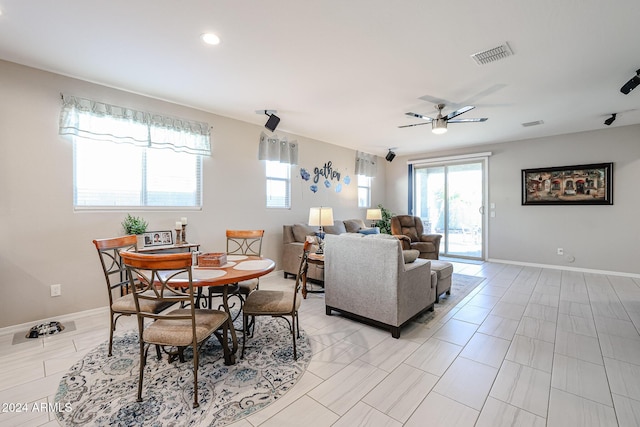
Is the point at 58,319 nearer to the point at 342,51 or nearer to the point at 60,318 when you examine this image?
the point at 60,318

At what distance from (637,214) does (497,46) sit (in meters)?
4.74

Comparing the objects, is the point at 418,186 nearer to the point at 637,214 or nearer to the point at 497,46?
the point at 637,214

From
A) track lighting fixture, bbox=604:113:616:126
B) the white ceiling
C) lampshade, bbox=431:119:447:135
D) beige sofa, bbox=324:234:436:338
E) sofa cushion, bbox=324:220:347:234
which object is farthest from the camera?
sofa cushion, bbox=324:220:347:234

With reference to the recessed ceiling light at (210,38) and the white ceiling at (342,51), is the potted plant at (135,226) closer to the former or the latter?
the white ceiling at (342,51)

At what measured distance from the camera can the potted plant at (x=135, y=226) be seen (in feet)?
10.8

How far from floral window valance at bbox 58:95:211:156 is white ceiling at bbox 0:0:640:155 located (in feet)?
0.94

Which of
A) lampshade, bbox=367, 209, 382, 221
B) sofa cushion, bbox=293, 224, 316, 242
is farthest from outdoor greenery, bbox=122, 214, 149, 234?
lampshade, bbox=367, 209, 382, 221

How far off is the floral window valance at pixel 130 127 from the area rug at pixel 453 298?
3.67 metres

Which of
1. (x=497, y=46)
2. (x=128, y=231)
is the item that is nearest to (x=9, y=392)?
(x=128, y=231)

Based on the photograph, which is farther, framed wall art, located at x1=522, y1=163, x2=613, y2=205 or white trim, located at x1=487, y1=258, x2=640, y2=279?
framed wall art, located at x1=522, y1=163, x2=613, y2=205

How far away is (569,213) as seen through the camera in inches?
210

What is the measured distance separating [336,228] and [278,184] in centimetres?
147

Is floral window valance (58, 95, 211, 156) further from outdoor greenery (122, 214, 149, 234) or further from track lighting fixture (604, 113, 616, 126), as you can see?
track lighting fixture (604, 113, 616, 126)

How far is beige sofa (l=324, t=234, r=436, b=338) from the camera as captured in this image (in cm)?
261
